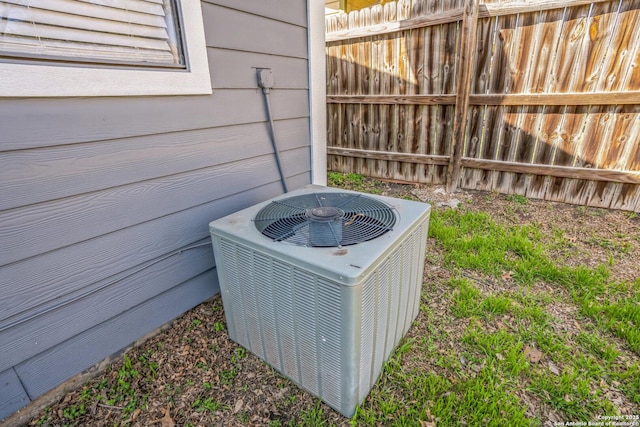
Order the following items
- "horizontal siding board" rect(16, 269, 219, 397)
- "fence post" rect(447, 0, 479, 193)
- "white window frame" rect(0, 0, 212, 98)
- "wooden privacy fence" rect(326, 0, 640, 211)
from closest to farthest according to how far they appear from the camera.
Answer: "white window frame" rect(0, 0, 212, 98)
"horizontal siding board" rect(16, 269, 219, 397)
"wooden privacy fence" rect(326, 0, 640, 211)
"fence post" rect(447, 0, 479, 193)

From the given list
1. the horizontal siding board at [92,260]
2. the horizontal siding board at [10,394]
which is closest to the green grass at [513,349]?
the horizontal siding board at [92,260]

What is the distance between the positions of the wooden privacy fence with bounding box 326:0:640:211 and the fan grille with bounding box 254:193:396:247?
2365mm

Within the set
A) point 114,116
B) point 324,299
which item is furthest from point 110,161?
point 324,299

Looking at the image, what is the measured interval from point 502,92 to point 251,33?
2582 millimetres

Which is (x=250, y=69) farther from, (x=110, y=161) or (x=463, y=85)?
(x=463, y=85)

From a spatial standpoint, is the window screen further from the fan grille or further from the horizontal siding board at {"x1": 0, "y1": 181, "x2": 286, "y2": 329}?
the fan grille

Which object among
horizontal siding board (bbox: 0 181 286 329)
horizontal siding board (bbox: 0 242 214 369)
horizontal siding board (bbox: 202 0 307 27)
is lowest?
horizontal siding board (bbox: 0 242 214 369)

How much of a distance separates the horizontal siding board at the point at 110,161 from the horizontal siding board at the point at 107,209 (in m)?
0.03

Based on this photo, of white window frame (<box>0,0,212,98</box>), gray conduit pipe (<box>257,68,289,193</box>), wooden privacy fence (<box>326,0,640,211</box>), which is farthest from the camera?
wooden privacy fence (<box>326,0,640,211</box>)

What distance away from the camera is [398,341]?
1.49 meters

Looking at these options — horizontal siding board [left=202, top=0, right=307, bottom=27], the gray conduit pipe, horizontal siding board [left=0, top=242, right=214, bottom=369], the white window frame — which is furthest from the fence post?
horizontal siding board [left=0, top=242, right=214, bottom=369]

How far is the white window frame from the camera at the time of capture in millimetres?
971

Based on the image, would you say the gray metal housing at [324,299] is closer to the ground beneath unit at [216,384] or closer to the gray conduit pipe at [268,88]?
the ground beneath unit at [216,384]

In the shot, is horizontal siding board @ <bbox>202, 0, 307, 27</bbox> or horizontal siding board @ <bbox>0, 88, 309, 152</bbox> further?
horizontal siding board @ <bbox>202, 0, 307, 27</bbox>
